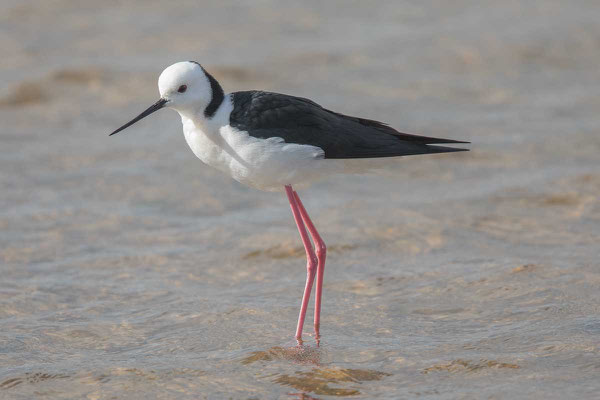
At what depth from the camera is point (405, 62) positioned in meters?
11.4

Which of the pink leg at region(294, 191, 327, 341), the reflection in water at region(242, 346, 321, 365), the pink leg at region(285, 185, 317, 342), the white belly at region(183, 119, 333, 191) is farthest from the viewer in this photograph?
the pink leg at region(294, 191, 327, 341)

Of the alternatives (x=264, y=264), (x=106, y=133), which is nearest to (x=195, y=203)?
(x=264, y=264)

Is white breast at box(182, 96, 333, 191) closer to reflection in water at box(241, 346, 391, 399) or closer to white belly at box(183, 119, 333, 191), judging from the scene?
white belly at box(183, 119, 333, 191)

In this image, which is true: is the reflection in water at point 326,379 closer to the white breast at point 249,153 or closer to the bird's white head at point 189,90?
the white breast at point 249,153

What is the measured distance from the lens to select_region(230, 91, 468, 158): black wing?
5.61 m

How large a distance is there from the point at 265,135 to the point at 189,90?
546mm

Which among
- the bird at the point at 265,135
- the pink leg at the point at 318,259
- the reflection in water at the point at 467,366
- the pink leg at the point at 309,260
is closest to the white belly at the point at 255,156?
the bird at the point at 265,135

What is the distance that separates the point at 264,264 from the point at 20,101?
16.3ft

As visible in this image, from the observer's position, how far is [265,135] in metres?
5.56

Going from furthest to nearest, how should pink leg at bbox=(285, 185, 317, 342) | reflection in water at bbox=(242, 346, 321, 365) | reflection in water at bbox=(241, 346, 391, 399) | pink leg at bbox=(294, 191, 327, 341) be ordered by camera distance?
pink leg at bbox=(294, 191, 327, 341) < pink leg at bbox=(285, 185, 317, 342) < reflection in water at bbox=(242, 346, 321, 365) < reflection in water at bbox=(241, 346, 391, 399)

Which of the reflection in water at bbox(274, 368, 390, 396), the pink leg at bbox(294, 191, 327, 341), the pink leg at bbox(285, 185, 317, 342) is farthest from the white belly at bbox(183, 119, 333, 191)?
the reflection in water at bbox(274, 368, 390, 396)

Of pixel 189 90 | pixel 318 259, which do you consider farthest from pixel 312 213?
pixel 189 90

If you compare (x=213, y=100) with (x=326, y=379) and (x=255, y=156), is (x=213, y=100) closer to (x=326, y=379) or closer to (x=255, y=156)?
(x=255, y=156)

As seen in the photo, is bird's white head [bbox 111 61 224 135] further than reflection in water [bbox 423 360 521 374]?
Yes
